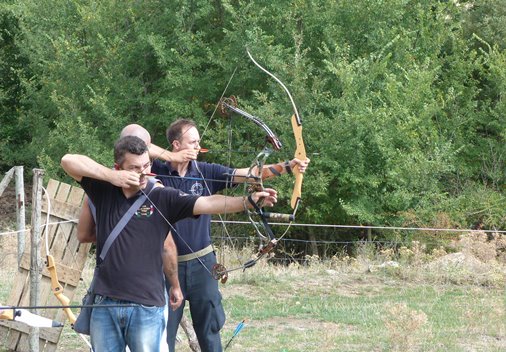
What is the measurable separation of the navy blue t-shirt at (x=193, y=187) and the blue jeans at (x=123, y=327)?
115 centimetres

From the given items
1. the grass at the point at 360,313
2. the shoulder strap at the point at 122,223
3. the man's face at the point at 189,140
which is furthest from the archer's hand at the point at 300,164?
the grass at the point at 360,313

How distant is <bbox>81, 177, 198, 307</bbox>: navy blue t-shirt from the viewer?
13.3 feet

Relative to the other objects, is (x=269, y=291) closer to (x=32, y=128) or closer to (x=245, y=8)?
(x=245, y=8)

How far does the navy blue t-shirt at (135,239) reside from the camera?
406 centimetres

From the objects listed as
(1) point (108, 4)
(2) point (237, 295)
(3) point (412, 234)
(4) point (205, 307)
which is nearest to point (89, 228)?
(4) point (205, 307)

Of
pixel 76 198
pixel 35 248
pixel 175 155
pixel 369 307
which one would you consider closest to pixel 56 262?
pixel 76 198

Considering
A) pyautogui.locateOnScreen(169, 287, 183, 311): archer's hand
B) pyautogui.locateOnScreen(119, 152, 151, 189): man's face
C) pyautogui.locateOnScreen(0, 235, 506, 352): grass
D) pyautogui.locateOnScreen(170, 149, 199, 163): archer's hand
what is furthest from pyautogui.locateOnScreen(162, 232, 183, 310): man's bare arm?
pyautogui.locateOnScreen(0, 235, 506, 352): grass

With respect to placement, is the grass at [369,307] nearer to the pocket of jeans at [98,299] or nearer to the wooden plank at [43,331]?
the wooden plank at [43,331]

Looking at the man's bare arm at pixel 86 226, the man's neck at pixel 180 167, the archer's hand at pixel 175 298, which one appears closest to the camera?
the man's bare arm at pixel 86 226

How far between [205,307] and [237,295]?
4022 millimetres

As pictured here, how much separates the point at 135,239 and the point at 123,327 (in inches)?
16.2

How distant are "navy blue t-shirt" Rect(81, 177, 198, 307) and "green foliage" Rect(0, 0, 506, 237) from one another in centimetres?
1575

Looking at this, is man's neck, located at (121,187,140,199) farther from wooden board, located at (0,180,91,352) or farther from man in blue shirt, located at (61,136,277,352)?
wooden board, located at (0,180,91,352)

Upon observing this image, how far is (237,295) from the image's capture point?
927 cm
